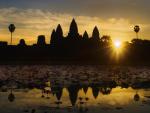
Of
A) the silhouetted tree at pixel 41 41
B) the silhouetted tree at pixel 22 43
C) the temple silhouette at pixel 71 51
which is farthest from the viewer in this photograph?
the silhouetted tree at pixel 41 41

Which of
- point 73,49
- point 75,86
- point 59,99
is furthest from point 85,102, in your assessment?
point 73,49

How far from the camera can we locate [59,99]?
20.8m

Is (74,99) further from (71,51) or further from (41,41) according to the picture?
(41,41)

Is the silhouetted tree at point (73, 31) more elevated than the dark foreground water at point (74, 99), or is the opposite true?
the silhouetted tree at point (73, 31)

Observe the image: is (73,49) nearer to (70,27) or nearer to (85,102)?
(70,27)

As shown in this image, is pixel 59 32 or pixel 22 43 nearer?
pixel 22 43

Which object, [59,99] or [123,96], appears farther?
[123,96]

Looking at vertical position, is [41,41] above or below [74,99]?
above

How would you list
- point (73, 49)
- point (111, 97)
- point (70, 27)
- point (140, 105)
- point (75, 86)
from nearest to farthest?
point (140, 105), point (111, 97), point (75, 86), point (73, 49), point (70, 27)

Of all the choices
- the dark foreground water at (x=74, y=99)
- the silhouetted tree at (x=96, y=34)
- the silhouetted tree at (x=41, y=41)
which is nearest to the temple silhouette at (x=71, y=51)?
the silhouetted tree at (x=41, y=41)

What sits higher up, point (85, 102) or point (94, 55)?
point (94, 55)

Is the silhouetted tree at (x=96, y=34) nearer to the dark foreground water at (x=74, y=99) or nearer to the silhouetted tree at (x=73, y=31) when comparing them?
the silhouetted tree at (x=73, y=31)

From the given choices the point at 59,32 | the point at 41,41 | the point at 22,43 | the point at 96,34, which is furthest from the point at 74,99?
the point at 96,34

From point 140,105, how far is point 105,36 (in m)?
123
